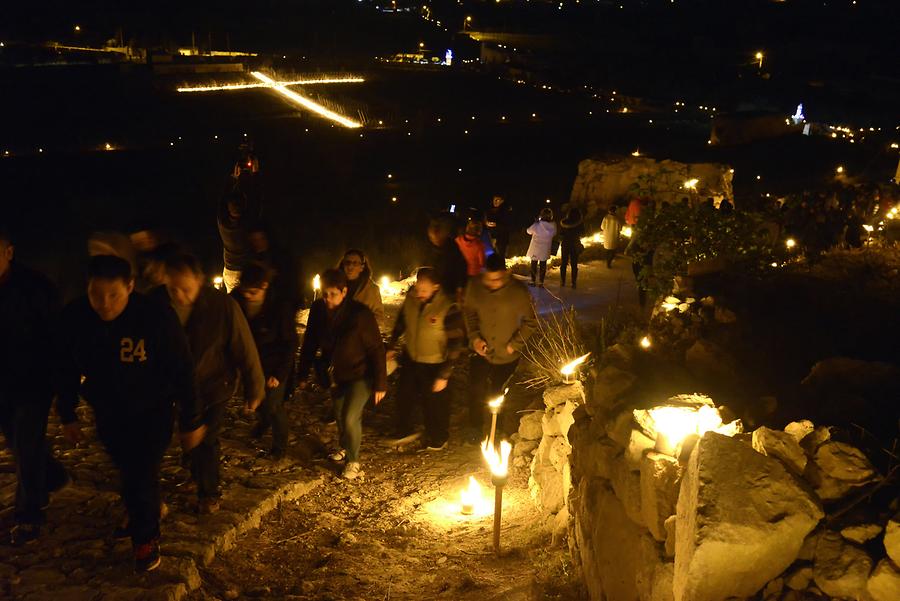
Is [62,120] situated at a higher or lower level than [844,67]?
lower

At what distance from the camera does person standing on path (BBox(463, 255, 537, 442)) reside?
6.53 meters

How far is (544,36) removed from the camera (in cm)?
6028

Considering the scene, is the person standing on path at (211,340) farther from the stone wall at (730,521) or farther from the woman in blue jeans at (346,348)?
the stone wall at (730,521)

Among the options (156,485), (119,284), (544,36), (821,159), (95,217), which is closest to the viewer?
(119,284)

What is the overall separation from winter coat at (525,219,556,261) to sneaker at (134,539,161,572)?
7.16m

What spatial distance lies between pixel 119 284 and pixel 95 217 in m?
19.0

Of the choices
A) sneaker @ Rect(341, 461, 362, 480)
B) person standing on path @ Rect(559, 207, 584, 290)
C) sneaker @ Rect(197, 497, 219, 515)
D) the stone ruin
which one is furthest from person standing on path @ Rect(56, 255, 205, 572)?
the stone ruin

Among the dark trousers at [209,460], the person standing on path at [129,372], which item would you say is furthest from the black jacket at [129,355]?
the dark trousers at [209,460]

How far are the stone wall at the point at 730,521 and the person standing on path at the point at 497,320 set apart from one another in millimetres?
1694

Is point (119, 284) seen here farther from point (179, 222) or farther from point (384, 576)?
point (179, 222)

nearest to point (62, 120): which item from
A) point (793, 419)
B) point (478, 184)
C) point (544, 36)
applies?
point (478, 184)

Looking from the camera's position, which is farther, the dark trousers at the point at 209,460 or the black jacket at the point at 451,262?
the black jacket at the point at 451,262

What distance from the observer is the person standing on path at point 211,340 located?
4.79m

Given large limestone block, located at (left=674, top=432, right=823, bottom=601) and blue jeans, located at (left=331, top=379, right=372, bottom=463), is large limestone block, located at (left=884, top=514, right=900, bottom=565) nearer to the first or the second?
large limestone block, located at (left=674, top=432, right=823, bottom=601)
